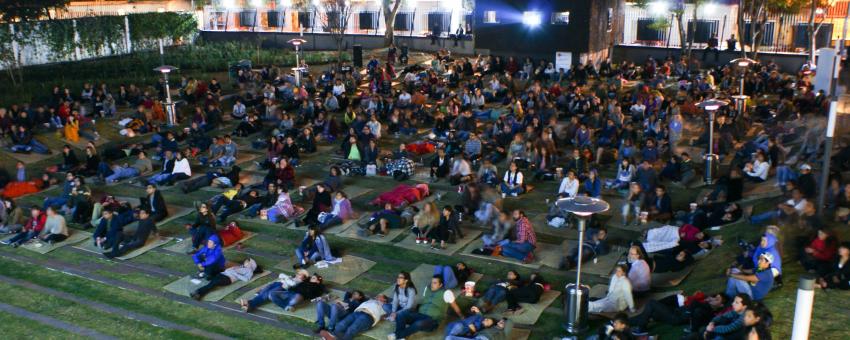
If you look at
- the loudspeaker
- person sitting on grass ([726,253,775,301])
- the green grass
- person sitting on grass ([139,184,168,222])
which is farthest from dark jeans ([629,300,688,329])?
the loudspeaker

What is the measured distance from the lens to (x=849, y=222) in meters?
13.2

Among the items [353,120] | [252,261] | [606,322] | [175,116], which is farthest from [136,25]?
[606,322]

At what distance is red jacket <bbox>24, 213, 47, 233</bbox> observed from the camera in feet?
53.8

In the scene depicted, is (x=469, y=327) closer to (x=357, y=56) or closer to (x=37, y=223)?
(x=37, y=223)

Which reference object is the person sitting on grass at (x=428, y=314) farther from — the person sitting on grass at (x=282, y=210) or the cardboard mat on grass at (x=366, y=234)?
the person sitting on grass at (x=282, y=210)

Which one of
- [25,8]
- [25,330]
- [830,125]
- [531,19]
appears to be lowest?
[25,330]

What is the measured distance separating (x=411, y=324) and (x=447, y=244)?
12.6 ft

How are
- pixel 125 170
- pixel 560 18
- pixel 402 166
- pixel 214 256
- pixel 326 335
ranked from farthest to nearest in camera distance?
1. pixel 560 18
2. pixel 125 170
3. pixel 402 166
4. pixel 214 256
5. pixel 326 335

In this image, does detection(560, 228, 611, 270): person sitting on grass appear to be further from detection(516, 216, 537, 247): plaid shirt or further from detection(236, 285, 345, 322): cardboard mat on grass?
detection(236, 285, 345, 322): cardboard mat on grass

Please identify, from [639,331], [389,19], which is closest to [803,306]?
[639,331]

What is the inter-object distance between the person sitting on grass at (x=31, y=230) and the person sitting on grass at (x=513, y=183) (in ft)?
33.5

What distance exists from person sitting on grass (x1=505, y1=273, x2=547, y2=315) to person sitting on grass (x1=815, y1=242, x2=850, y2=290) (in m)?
4.11

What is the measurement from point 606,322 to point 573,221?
4709 mm

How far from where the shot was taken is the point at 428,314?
12.0 metres
